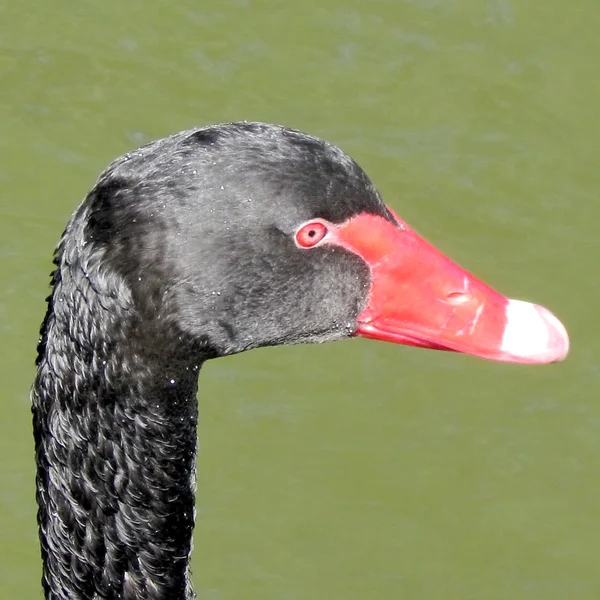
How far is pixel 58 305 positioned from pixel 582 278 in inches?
181

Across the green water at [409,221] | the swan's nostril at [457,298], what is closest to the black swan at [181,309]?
the swan's nostril at [457,298]

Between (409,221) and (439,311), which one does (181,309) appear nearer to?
(439,311)

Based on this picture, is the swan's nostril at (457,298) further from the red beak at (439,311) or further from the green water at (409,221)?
the green water at (409,221)

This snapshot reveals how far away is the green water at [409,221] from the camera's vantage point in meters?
7.15

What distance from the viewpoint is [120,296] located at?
3.94 metres

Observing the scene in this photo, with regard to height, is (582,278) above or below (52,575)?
above

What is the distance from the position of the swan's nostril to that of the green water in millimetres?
2982

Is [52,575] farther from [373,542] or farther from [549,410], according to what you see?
[549,410]

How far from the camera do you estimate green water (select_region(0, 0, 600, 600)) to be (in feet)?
23.5

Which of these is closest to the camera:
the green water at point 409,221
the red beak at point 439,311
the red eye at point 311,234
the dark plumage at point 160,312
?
the dark plumage at point 160,312

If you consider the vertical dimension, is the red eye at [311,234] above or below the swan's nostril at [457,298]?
above

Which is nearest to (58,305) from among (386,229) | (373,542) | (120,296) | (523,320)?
(120,296)

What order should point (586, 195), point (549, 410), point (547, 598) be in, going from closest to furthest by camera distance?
1. point (547, 598)
2. point (549, 410)
3. point (586, 195)

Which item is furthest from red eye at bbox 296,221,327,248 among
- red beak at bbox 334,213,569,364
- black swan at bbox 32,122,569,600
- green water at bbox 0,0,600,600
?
green water at bbox 0,0,600,600
